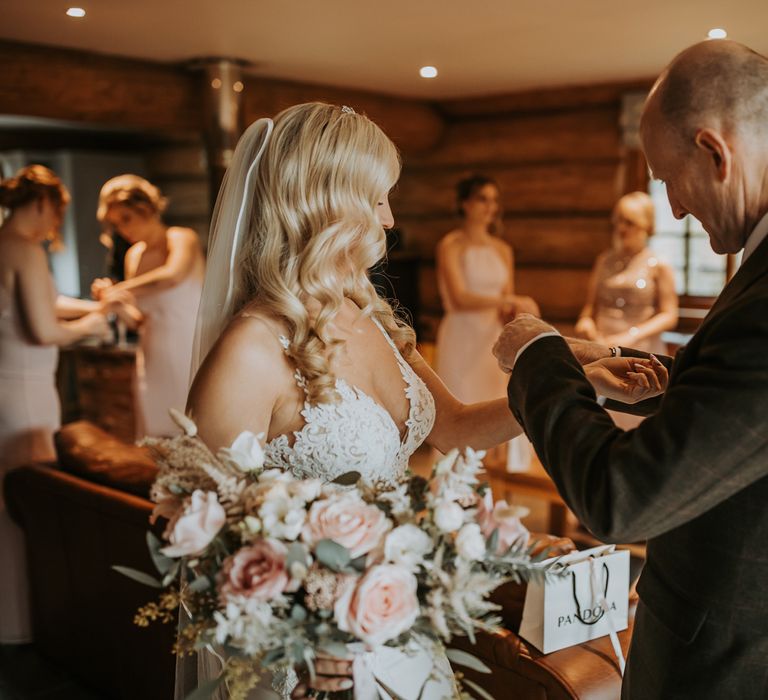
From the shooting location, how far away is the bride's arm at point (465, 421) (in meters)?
2.06

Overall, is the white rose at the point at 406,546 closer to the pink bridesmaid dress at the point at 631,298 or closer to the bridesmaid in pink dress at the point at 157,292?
the bridesmaid in pink dress at the point at 157,292

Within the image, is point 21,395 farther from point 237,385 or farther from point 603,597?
point 603,597

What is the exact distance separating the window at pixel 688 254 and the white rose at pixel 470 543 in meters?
5.99

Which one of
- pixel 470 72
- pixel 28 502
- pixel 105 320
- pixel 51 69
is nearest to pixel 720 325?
pixel 28 502

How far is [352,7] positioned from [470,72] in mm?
2276

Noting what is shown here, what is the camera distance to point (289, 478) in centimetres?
123

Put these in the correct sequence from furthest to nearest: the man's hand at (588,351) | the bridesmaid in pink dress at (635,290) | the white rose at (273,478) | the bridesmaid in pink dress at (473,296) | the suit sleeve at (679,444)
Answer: the bridesmaid in pink dress at (473,296)
the bridesmaid in pink dress at (635,290)
the man's hand at (588,351)
the white rose at (273,478)
the suit sleeve at (679,444)

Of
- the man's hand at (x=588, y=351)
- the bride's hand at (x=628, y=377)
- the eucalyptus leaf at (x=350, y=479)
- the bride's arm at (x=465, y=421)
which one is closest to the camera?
the eucalyptus leaf at (x=350, y=479)

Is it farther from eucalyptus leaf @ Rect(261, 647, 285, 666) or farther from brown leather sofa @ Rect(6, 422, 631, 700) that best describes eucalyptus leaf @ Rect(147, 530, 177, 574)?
brown leather sofa @ Rect(6, 422, 631, 700)

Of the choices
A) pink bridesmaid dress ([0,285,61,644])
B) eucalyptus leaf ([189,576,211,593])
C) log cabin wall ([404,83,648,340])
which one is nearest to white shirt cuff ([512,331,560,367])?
eucalyptus leaf ([189,576,211,593])

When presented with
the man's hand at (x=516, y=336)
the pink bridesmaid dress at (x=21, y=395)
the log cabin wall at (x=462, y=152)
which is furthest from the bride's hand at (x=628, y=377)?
the log cabin wall at (x=462, y=152)

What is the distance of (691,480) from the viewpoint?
3.69 feet

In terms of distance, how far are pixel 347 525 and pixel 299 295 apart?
2.62 ft

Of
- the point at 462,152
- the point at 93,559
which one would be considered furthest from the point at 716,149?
the point at 462,152
